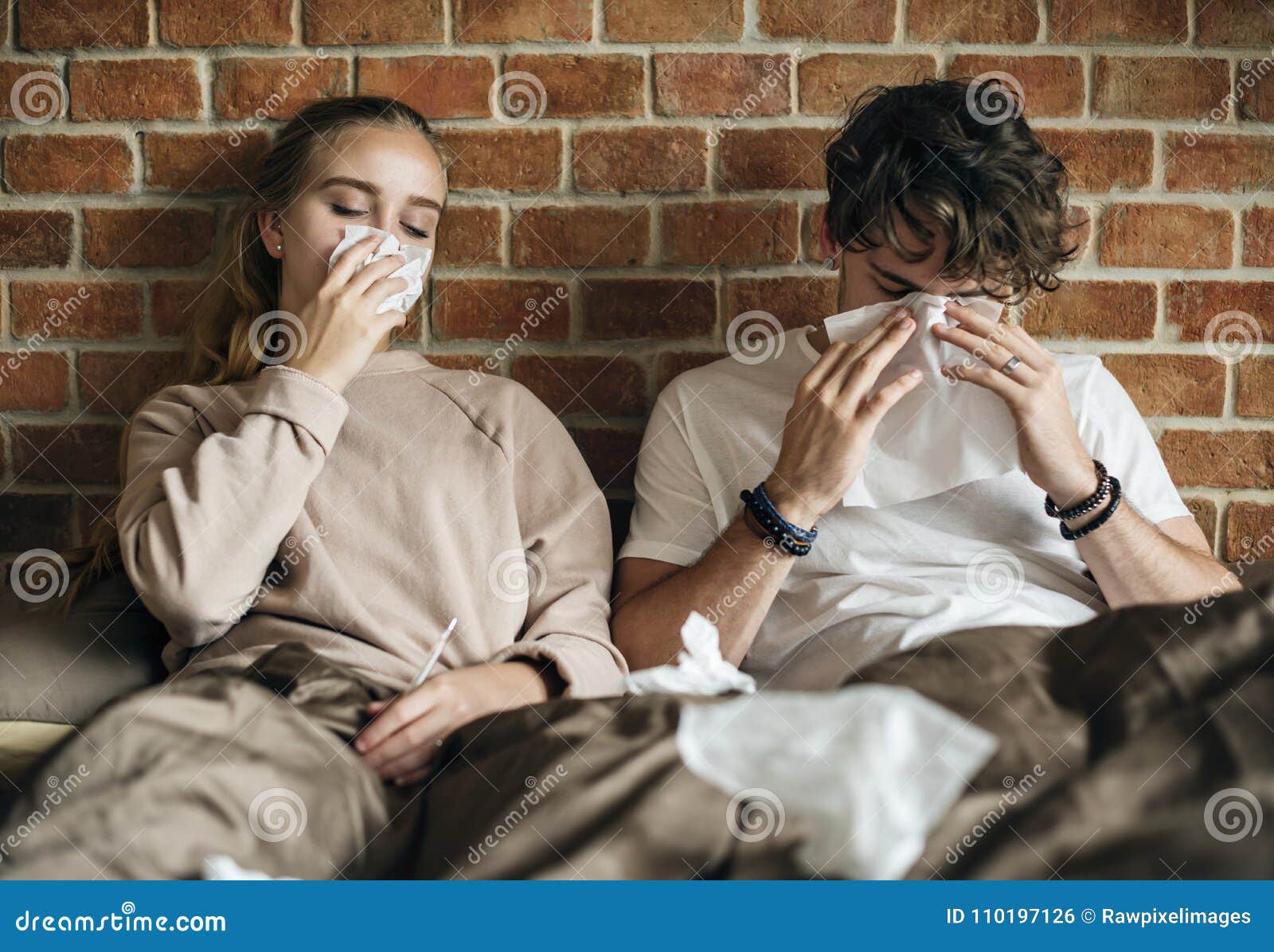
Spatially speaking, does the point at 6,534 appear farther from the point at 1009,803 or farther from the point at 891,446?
the point at 1009,803

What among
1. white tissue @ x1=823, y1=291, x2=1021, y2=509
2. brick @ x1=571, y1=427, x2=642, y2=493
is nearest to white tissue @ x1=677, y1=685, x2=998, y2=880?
white tissue @ x1=823, y1=291, x2=1021, y2=509

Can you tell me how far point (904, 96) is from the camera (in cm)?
119

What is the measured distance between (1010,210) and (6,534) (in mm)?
1461

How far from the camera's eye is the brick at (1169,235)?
1344 mm

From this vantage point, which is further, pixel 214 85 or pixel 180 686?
pixel 214 85

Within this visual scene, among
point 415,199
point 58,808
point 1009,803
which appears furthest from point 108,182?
point 1009,803

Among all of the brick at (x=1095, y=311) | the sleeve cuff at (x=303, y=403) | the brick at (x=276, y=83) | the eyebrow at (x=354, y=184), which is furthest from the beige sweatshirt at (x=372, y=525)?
the brick at (x=1095, y=311)

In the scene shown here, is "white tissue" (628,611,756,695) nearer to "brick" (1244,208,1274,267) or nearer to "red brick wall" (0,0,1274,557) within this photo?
"red brick wall" (0,0,1274,557)

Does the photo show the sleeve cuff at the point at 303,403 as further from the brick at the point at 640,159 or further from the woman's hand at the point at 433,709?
the brick at the point at 640,159

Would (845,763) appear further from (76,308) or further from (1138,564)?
(76,308)

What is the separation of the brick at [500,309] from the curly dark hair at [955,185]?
41 cm

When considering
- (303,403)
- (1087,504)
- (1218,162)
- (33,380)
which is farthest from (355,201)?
(1218,162)

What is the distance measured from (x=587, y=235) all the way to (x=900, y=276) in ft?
1.48

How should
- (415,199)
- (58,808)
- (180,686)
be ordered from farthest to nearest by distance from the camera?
1. (415,199)
2. (180,686)
3. (58,808)
